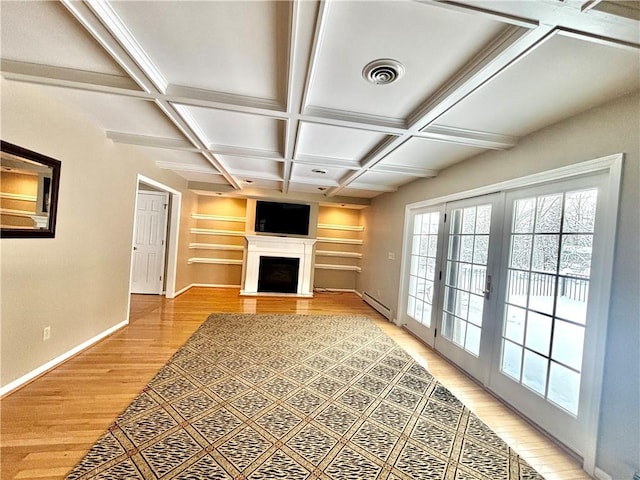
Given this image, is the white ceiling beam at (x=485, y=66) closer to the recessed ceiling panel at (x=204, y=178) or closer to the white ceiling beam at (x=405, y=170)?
the white ceiling beam at (x=405, y=170)

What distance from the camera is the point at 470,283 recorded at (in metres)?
3.28

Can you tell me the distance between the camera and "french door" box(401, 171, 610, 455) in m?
2.00

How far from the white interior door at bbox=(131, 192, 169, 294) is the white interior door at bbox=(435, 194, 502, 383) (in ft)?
17.5

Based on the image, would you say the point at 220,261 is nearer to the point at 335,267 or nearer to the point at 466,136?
the point at 335,267

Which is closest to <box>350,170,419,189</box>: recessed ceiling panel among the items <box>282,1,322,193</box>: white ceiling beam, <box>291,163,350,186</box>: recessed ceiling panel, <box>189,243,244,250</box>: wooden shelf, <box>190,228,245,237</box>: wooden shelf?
<box>291,163,350,186</box>: recessed ceiling panel

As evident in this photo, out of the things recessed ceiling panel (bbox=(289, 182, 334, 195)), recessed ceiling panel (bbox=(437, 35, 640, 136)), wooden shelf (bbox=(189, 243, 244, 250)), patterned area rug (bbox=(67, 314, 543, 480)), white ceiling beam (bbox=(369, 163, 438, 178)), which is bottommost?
patterned area rug (bbox=(67, 314, 543, 480))

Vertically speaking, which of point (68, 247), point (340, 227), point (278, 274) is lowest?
point (278, 274)

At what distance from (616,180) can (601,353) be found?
1095 millimetres

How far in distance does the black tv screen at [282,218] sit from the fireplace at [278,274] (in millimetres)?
683

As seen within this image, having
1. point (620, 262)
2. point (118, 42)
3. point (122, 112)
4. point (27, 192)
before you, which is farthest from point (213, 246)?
point (620, 262)

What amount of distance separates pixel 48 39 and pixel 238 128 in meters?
1.38

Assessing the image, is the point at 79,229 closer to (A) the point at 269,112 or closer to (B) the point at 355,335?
(A) the point at 269,112

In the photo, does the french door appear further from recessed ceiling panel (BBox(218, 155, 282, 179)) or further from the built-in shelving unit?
the built-in shelving unit

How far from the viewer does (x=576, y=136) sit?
209 centimetres
